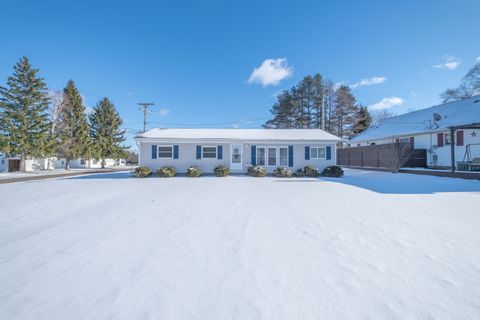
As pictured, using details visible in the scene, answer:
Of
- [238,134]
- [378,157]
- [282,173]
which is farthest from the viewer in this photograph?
[378,157]

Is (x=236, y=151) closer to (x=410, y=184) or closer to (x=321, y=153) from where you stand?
(x=321, y=153)

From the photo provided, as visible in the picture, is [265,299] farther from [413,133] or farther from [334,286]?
[413,133]

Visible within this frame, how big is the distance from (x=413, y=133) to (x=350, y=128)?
1320 cm

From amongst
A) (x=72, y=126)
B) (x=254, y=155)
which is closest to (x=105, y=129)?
(x=72, y=126)

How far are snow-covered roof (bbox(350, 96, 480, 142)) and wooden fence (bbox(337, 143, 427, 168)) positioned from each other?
8.11 feet

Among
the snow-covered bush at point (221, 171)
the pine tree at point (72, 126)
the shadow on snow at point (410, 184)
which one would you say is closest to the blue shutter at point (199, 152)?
the shadow on snow at point (410, 184)

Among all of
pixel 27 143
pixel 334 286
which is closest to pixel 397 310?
pixel 334 286

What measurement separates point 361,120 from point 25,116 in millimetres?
42506

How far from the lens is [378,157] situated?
18578mm

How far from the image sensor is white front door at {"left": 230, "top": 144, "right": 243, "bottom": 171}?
15.7 meters

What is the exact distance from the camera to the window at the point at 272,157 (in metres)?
15.8

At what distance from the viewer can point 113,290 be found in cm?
236

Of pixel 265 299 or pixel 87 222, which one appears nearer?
pixel 265 299

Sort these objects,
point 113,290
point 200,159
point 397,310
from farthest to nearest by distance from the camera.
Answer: point 200,159
point 113,290
point 397,310
